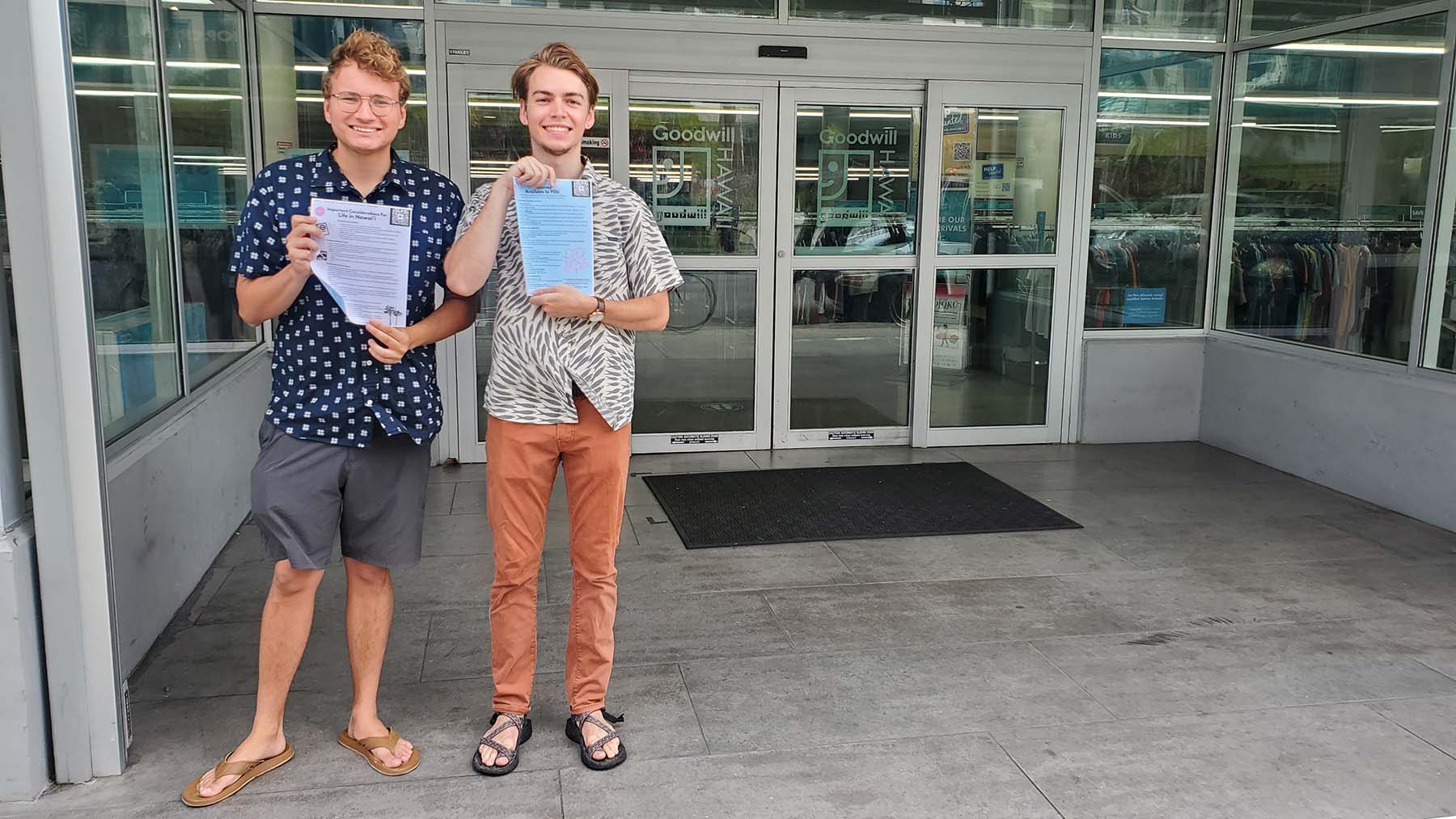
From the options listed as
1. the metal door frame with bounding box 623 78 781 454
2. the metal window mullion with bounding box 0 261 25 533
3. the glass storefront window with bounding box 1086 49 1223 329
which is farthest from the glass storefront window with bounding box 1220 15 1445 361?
the metal window mullion with bounding box 0 261 25 533

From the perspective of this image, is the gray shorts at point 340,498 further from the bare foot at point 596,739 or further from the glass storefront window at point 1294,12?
the glass storefront window at point 1294,12

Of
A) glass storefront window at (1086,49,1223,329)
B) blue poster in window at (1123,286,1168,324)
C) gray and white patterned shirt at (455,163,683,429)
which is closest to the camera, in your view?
gray and white patterned shirt at (455,163,683,429)

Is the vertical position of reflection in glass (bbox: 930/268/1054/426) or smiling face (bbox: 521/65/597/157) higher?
smiling face (bbox: 521/65/597/157)

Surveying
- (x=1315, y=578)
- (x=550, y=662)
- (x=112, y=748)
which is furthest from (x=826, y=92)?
(x=112, y=748)

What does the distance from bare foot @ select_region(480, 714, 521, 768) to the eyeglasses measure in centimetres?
153

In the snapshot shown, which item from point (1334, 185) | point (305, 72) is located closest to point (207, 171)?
point (305, 72)

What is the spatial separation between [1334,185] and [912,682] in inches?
173

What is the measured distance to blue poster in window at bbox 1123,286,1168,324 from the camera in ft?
23.1

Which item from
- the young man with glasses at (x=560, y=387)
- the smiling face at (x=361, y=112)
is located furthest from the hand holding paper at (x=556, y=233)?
the smiling face at (x=361, y=112)

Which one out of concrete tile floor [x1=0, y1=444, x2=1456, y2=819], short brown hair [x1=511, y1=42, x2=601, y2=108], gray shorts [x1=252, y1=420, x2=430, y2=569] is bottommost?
concrete tile floor [x1=0, y1=444, x2=1456, y2=819]

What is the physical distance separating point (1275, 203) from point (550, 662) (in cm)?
524

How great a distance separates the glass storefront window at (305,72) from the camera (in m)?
5.89

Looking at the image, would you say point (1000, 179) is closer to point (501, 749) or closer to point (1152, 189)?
point (1152, 189)

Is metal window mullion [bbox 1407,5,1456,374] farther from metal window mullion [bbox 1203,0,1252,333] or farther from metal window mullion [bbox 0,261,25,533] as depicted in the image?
metal window mullion [bbox 0,261,25,533]
